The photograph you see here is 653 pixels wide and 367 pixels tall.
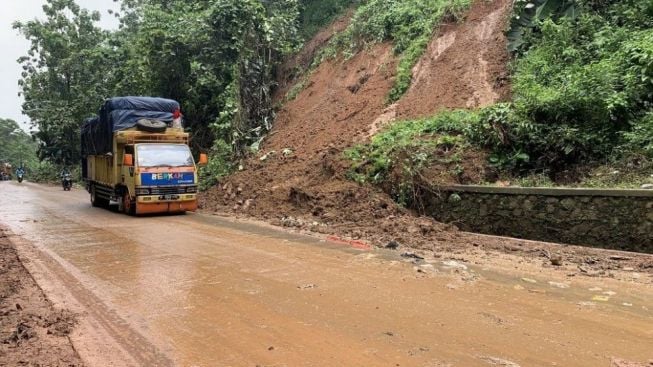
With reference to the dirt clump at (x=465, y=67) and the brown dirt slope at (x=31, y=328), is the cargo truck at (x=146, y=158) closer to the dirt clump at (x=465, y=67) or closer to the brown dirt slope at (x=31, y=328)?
the dirt clump at (x=465, y=67)

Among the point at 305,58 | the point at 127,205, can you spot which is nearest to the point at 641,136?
the point at 127,205

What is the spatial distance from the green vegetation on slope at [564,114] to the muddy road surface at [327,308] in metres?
4.17

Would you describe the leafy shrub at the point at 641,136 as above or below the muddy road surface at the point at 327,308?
above

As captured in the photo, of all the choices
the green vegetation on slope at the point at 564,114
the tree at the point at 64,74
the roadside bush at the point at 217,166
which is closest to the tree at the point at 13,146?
the tree at the point at 64,74

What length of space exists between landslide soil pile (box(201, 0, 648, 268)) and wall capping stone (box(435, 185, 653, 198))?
3.09ft

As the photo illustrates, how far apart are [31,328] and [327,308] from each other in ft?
10.1

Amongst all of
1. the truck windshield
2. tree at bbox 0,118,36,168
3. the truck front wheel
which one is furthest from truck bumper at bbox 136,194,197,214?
tree at bbox 0,118,36,168

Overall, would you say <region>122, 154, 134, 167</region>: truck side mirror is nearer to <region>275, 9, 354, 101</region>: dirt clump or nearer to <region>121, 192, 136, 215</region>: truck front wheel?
<region>121, 192, 136, 215</region>: truck front wheel

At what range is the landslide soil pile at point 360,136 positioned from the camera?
38.1ft

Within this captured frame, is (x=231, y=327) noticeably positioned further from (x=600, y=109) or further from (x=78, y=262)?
(x=600, y=109)

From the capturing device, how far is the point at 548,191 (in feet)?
32.8

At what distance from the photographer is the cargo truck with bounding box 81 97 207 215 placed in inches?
615

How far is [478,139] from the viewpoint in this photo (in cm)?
1296

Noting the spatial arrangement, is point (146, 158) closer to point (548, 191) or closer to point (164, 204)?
point (164, 204)
